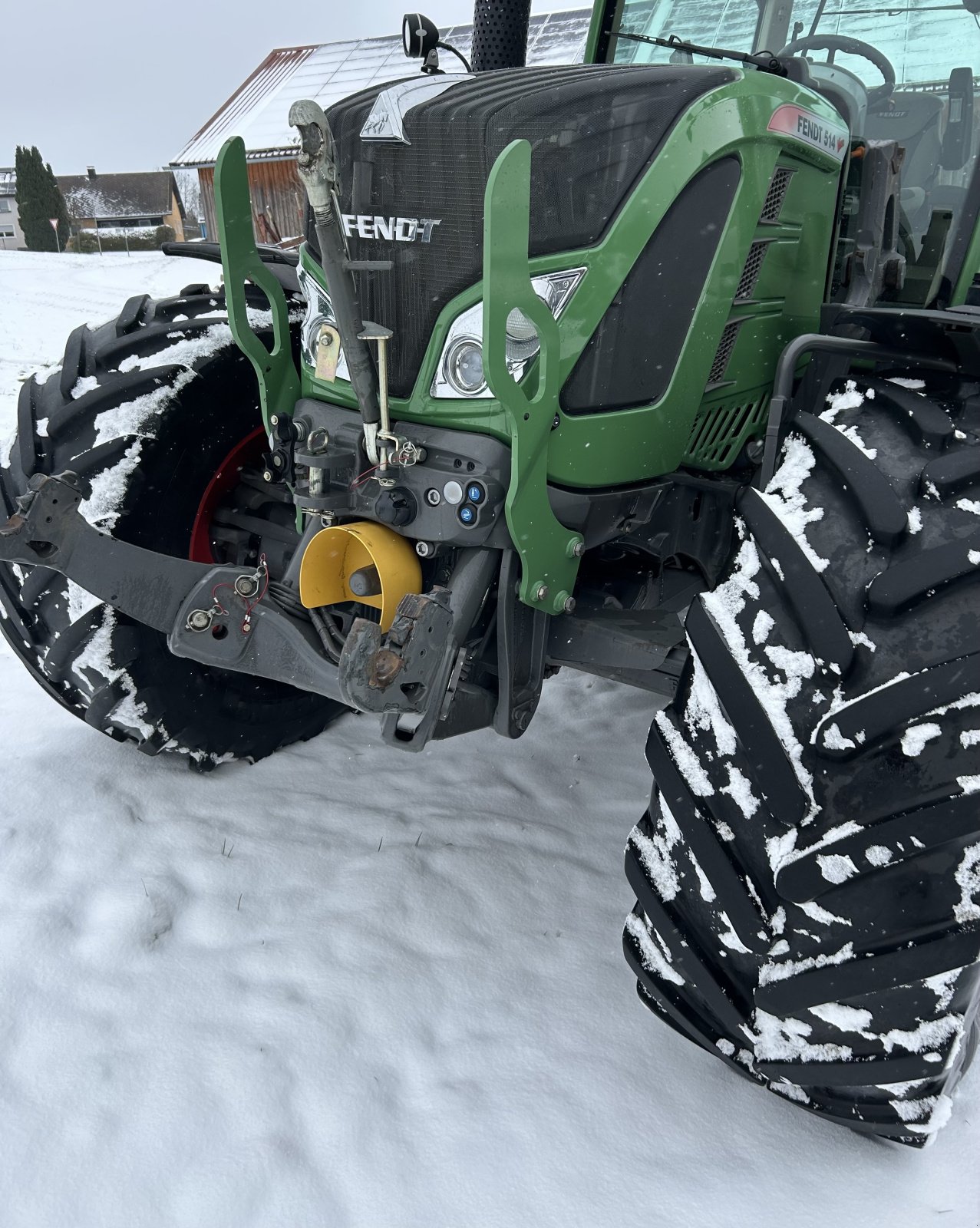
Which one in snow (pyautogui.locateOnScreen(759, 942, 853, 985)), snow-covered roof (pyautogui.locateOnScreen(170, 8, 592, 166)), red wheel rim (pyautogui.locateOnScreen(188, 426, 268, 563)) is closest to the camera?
snow (pyautogui.locateOnScreen(759, 942, 853, 985))

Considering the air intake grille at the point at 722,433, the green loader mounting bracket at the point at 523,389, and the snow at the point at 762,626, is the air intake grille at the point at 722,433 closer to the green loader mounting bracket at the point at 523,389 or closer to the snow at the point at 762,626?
the green loader mounting bracket at the point at 523,389

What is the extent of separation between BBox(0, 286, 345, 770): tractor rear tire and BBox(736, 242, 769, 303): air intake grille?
131 cm

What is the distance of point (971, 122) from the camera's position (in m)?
2.72

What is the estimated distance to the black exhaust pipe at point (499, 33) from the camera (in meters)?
2.72

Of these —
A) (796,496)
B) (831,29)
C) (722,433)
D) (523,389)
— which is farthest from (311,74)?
(796,496)

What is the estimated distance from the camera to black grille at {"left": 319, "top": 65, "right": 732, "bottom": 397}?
198 cm

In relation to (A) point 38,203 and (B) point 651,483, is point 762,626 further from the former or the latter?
(A) point 38,203

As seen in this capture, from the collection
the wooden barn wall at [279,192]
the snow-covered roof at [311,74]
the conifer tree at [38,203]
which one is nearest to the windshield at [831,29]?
the snow-covered roof at [311,74]

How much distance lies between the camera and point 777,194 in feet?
7.33

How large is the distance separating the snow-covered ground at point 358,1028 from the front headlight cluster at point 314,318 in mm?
1249

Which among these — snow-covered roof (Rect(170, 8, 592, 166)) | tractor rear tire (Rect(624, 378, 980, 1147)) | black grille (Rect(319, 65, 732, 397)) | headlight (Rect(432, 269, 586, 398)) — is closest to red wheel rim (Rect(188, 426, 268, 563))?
black grille (Rect(319, 65, 732, 397))

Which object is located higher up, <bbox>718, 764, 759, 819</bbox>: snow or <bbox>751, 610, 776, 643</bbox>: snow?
<bbox>751, 610, 776, 643</bbox>: snow

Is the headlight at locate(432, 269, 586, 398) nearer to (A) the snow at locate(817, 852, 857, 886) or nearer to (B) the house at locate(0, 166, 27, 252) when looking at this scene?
(A) the snow at locate(817, 852, 857, 886)

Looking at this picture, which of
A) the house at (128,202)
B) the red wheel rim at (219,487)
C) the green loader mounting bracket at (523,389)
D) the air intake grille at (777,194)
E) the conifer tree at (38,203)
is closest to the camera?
the green loader mounting bracket at (523,389)
